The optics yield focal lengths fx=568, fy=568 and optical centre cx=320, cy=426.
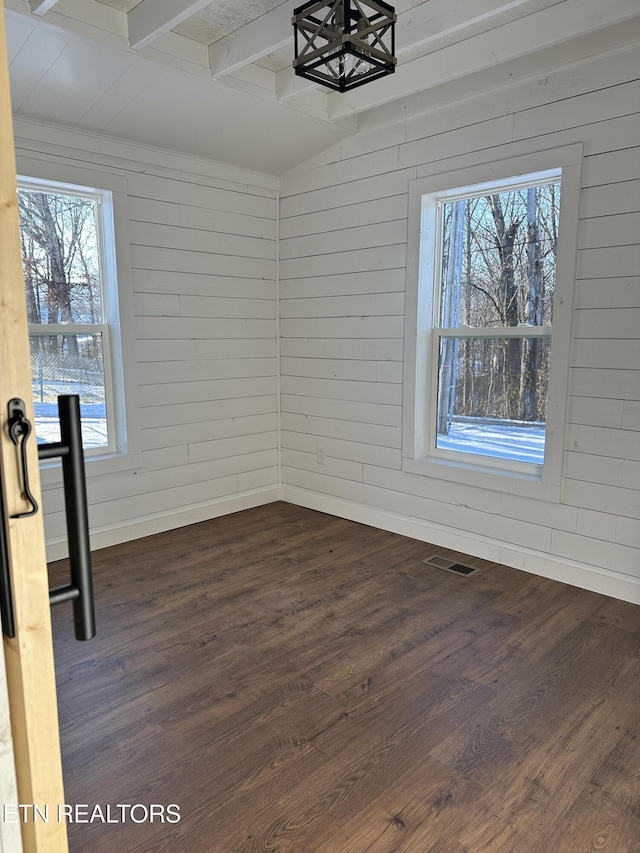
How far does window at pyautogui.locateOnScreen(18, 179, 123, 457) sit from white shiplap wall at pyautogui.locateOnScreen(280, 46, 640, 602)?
139 centimetres

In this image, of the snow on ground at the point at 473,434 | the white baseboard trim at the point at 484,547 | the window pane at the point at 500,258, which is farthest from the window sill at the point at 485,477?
the window pane at the point at 500,258

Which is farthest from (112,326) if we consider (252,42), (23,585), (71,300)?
(23,585)

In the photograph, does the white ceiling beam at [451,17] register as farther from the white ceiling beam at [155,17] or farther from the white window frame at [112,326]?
the white window frame at [112,326]

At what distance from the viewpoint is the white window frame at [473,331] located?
2920mm

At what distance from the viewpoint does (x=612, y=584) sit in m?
2.92

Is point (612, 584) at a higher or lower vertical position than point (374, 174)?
lower

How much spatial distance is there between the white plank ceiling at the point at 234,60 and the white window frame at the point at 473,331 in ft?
1.53

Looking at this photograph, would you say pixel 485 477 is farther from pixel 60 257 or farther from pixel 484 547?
pixel 60 257

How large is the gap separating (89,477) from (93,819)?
2.21 meters

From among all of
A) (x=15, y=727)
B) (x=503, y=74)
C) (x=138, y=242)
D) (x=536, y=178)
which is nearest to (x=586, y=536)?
(x=536, y=178)

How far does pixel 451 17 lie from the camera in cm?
250

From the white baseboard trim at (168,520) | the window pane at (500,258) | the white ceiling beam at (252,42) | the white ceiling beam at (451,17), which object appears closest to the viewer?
the white ceiling beam at (451,17)

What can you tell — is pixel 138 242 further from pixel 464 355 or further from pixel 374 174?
pixel 464 355

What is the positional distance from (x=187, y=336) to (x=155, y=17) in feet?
6.17
